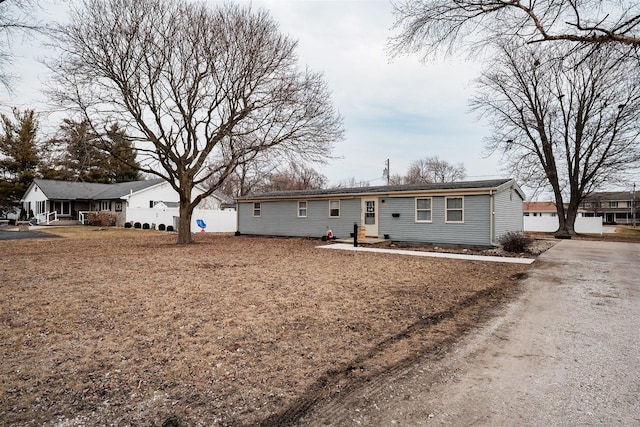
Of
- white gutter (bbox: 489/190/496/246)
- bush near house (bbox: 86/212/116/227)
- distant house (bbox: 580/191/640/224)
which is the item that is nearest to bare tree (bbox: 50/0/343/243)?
white gutter (bbox: 489/190/496/246)

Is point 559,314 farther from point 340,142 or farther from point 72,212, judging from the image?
point 72,212

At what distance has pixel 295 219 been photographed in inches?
762

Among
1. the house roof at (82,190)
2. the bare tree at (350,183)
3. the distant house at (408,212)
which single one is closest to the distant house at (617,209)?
the bare tree at (350,183)

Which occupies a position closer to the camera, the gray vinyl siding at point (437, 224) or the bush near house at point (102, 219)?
the gray vinyl siding at point (437, 224)

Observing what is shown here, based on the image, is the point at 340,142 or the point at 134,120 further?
the point at 340,142

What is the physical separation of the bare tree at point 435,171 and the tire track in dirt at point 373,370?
4962 centimetres

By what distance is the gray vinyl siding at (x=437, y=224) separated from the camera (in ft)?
44.9

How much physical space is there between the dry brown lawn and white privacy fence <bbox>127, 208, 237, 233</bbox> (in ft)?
53.3

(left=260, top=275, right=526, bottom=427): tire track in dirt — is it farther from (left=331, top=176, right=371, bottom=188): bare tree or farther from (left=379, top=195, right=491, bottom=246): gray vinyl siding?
(left=331, top=176, right=371, bottom=188): bare tree

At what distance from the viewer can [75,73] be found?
12.8 meters

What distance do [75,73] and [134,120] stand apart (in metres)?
2.41

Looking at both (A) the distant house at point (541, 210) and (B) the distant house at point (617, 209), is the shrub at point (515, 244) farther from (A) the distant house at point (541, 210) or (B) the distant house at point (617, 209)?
(B) the distant house at point (617, 209)

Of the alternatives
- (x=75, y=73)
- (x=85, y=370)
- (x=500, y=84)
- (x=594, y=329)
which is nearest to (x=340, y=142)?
(x=75, y=73)

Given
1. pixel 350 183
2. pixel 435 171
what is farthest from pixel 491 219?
pixel 350 183
